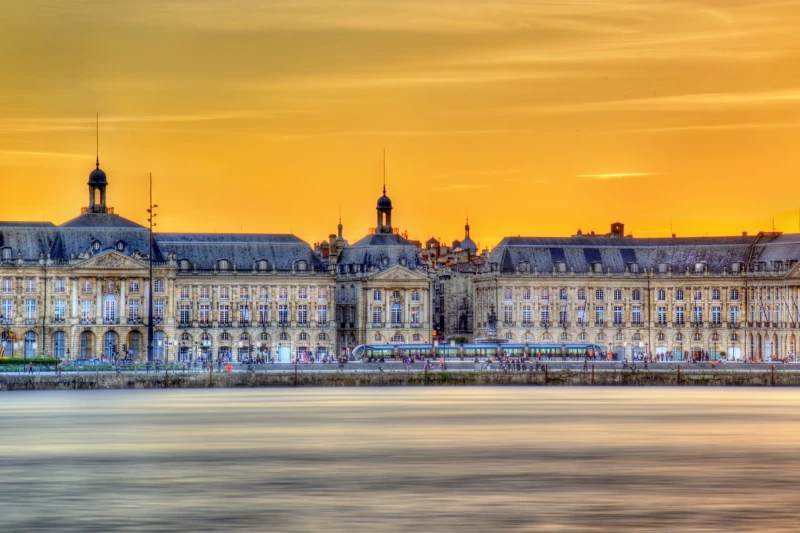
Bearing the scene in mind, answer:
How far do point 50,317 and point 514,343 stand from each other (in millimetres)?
39116

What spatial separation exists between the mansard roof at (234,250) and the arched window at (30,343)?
1396 centimetres

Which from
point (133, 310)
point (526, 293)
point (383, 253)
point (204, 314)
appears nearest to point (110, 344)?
point (133, 310)

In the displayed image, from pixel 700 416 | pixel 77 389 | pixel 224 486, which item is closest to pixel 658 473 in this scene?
pixel 224 486

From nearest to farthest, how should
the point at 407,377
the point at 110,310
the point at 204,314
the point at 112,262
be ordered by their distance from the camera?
the point at 407,377 < the point at 112,262 < the point at 110,310 < the point at 204,314

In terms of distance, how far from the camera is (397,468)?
205 ft

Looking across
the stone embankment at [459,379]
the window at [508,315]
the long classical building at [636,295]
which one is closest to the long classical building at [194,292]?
the window at [508,315]

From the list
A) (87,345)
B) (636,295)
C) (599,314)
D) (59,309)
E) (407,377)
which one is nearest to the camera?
(407,377)

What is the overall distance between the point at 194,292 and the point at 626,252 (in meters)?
39.6

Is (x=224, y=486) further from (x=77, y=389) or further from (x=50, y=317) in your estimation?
(x=50, y=317)

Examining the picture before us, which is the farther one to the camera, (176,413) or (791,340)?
(791,340)

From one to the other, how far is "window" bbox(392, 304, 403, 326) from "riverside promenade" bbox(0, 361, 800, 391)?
3716 centimetres

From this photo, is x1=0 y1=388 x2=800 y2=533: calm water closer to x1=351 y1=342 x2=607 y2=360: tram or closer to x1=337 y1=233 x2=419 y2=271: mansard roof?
x1=351 y1=342 x2=607 y2=360: tram

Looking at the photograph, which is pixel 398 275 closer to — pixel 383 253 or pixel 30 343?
pixel 383 253

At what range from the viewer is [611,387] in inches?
5192
